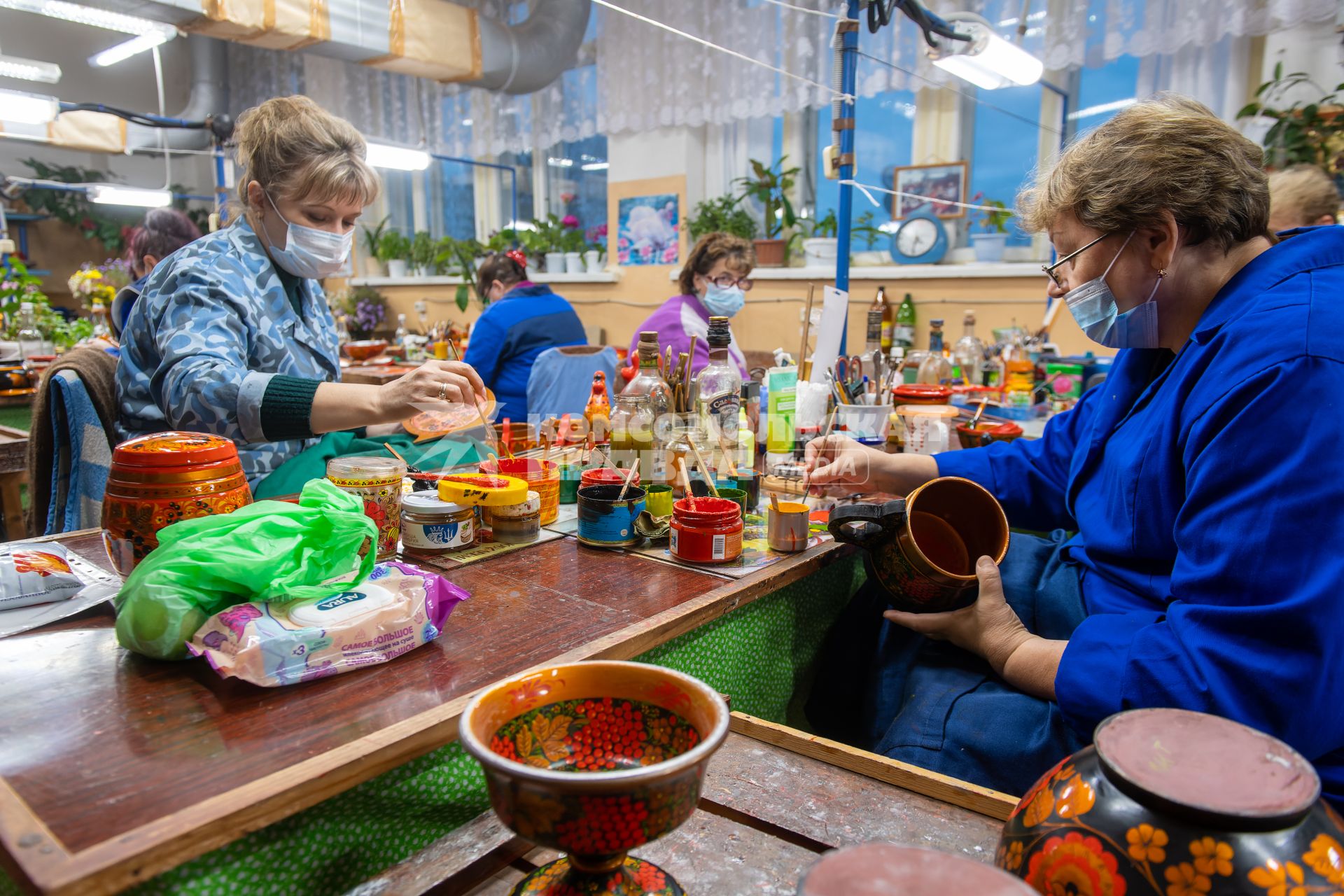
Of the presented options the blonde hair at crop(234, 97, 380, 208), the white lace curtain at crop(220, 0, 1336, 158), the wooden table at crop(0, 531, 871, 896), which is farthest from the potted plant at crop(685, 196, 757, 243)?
the wooden table at crop(0, 531, 871, 896)

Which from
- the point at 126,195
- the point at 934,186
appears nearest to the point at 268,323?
the point at 934,186

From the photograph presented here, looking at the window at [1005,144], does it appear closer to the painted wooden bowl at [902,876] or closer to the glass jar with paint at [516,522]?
the glass jar with paint at [516,522]

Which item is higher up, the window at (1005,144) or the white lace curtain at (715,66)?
the white lace curtain at (715,66)

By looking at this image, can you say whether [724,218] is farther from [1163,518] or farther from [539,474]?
[1163,518]

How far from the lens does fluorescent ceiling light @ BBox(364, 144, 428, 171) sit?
17.4 feet

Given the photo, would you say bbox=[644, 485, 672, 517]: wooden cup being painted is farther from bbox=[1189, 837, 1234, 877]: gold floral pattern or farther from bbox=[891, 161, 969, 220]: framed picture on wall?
bbox=[891, 161, 969, 220]: framed picture on wall

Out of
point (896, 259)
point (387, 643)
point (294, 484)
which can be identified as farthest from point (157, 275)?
point (896, 259)

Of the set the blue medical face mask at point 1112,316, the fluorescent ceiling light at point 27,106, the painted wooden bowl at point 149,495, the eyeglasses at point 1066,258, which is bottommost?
the painted wooden bowl at point 149,495

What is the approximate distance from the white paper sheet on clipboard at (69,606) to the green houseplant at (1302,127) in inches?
163

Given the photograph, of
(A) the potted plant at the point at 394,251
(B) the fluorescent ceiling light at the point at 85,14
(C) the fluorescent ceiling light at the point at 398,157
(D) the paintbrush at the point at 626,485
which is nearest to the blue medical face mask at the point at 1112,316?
(D) the paintbrush at the point at 626,485

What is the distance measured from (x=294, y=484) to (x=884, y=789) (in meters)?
1.37

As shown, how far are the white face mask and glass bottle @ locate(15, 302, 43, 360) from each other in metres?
3.62

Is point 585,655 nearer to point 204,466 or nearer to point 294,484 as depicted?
point 204,466

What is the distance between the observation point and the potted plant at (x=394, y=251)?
7.69m
